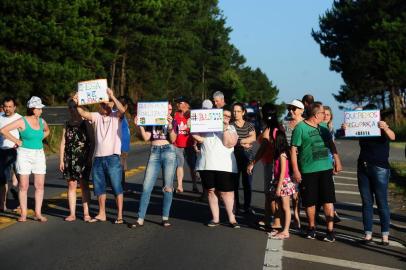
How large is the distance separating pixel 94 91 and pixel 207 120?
1.64m

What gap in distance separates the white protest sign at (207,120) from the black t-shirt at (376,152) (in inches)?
81.8

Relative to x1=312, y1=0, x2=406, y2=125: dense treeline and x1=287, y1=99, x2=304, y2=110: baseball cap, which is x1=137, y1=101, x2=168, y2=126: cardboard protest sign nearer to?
x1=287, y1=99, x2=304, y2=110: baseball cap

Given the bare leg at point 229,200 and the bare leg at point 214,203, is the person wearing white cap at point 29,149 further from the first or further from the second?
the bare leg at point 229,200

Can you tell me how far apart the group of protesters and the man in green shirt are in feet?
0.04

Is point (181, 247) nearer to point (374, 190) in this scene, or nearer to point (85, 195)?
point (85, 195)

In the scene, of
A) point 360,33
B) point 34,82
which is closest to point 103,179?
point 34,82

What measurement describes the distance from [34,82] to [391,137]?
27042mm

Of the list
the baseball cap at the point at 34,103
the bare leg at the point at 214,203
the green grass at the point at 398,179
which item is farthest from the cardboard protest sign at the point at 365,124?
the green grass at the point at 398,179

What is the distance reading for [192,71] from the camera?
302 ft

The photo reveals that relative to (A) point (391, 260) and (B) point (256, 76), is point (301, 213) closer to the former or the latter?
(A) point (391, 260)

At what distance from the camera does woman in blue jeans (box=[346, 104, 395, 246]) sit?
9234mm

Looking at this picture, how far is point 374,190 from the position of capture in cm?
933

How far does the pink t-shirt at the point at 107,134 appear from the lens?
1024 centimetres

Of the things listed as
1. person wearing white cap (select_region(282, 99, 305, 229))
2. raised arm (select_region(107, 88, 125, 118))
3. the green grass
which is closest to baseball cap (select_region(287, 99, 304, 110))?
person wearing white cap (select_region(282, 99, 305, 229))
